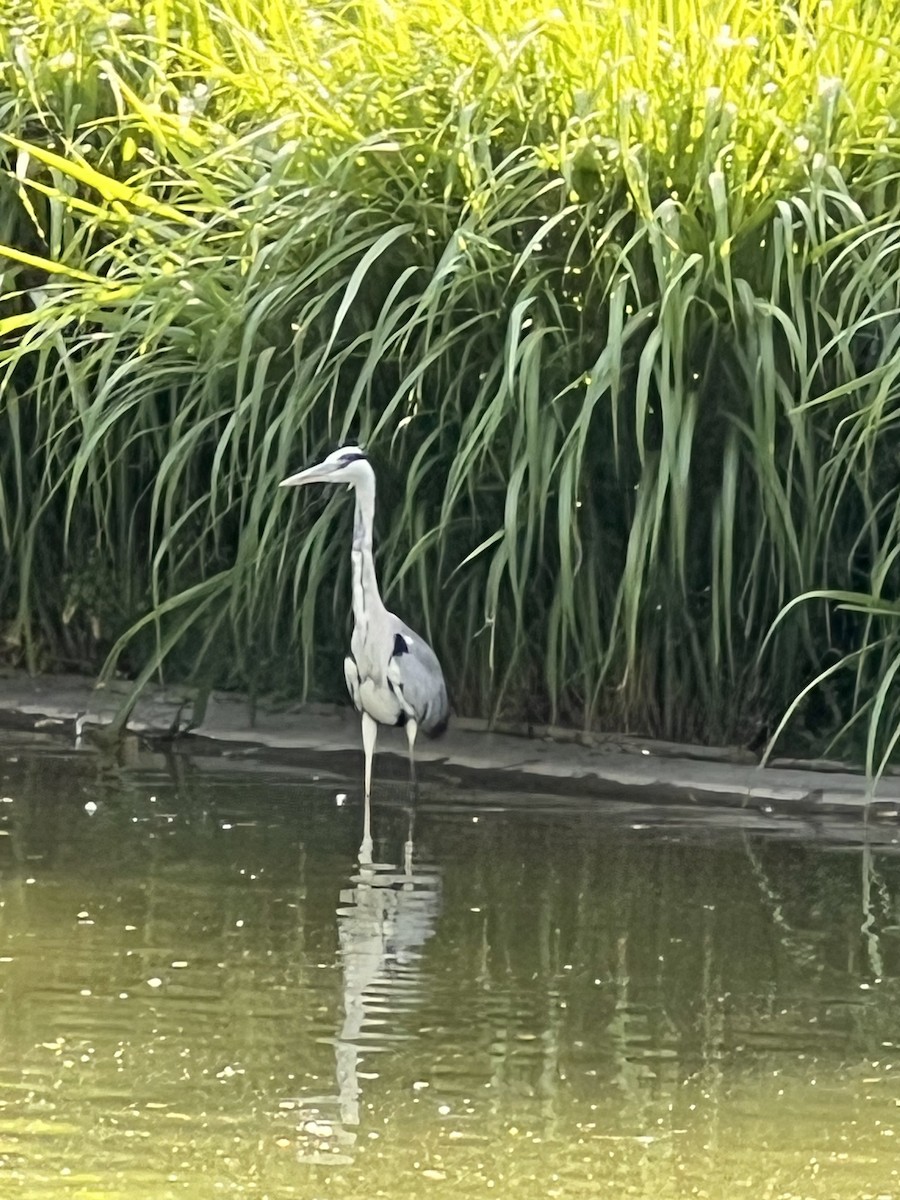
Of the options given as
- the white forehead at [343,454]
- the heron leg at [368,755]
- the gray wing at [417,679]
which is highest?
the white forehead at [343,454]

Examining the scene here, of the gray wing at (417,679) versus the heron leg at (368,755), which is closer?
the heron leg at (368,755)

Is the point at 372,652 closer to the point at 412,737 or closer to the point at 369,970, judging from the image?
the point at 412,737

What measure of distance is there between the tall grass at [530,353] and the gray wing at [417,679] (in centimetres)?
19

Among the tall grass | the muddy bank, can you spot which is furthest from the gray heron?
the muddy bank

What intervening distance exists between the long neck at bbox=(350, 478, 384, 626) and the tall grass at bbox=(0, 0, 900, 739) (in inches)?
5.4

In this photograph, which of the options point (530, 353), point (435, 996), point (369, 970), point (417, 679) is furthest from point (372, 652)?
point (435, 996)

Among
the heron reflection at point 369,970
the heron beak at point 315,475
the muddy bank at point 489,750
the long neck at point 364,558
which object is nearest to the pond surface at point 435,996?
the heron reflection at point 369,970

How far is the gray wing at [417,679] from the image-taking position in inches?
221

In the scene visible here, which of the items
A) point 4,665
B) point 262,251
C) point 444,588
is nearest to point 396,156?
point 262,251

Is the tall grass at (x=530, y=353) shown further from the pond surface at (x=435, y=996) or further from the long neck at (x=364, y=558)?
the pond surface at (x=435, y=996)

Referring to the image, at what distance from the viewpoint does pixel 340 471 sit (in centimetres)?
562

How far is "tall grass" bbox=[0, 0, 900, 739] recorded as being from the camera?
5.61 m

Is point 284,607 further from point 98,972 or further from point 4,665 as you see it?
point 98,972

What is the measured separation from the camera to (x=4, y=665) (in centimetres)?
704
